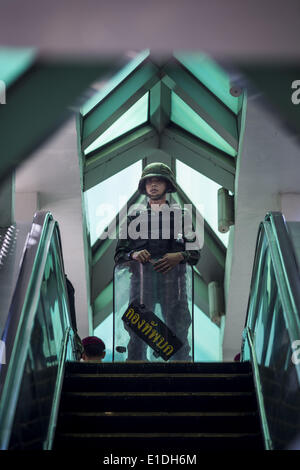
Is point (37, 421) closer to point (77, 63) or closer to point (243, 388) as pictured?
point (243, 388)

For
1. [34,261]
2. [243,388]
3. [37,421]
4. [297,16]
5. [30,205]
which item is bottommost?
[37,421]

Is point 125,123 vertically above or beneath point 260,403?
above

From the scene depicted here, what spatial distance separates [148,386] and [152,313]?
1100 mm

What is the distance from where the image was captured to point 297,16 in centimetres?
627

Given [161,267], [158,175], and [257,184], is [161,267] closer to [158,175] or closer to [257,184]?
[158,175]

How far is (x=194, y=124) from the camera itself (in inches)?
486

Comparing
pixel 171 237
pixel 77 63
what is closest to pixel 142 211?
pixel 171 237

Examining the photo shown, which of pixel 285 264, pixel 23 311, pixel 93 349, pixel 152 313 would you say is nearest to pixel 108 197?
pixel 93 349

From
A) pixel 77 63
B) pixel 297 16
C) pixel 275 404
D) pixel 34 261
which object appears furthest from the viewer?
pixel 77 63

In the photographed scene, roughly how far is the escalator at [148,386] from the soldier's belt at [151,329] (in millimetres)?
638

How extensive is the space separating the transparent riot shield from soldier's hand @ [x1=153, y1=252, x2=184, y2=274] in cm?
7

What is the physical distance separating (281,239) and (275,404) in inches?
46.5

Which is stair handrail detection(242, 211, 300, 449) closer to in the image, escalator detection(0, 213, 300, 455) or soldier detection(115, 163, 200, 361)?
escalator detection(0, 213, 300, 455)

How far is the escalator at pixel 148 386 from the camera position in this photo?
3.96m
